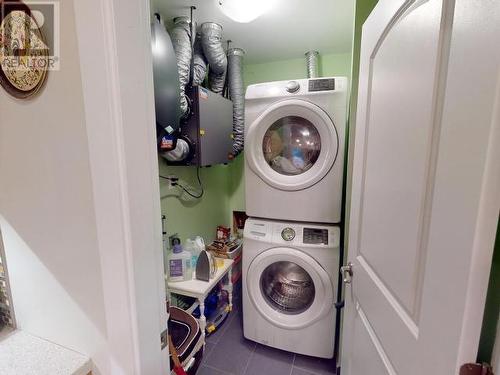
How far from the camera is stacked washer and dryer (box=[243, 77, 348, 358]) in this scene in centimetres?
151

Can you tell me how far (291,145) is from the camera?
5.57 feet

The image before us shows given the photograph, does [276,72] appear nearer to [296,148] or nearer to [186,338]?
Answer: [296,148]

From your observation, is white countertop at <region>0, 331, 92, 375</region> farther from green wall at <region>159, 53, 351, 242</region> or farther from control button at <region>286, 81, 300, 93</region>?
control button at <region>286, 81, 300, 93</region>

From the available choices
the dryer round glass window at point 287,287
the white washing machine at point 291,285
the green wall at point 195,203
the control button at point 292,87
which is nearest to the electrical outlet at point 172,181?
the green wall at point 195,203

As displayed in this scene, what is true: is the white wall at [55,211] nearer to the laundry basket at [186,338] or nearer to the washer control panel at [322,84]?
the laundry basket at [186,338]

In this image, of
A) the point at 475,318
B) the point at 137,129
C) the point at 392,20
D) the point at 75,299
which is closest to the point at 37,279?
the point at 75,299

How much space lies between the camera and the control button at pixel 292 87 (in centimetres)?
153

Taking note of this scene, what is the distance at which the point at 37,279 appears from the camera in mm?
711

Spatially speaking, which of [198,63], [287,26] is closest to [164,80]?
[198,63]

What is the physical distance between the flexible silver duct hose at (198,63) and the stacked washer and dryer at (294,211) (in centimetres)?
38

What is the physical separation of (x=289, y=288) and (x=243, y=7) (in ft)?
6.07

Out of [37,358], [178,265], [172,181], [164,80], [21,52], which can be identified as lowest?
[178,265]

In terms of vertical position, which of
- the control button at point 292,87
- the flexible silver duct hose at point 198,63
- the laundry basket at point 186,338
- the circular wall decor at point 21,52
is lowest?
the laundry basket at point 186,338

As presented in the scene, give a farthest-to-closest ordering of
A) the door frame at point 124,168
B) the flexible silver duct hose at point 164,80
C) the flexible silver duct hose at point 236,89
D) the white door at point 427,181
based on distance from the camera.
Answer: the flexible silver duct hose at point 236,89, the flexible silver duct hose at point 164,80, the door frame at point 124,168, the white door at point 427,181
